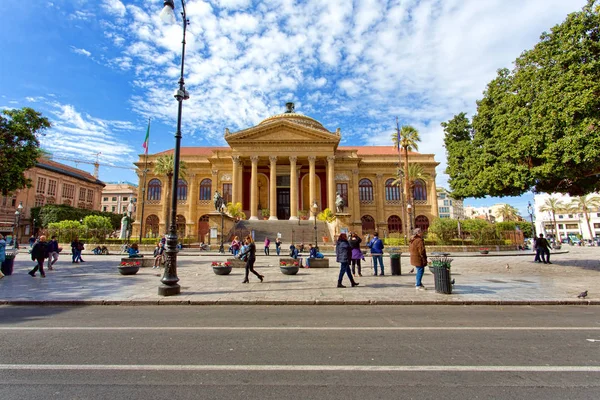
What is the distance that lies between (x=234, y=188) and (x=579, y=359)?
37.2 meters

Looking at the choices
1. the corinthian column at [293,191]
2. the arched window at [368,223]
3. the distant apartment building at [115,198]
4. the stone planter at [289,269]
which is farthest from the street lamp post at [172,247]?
the distant apartment building at [115,198]

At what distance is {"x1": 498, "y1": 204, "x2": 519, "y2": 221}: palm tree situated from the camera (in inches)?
3262

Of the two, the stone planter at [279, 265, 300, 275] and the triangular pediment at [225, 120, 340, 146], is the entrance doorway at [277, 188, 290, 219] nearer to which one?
the triangular pediment at [225, 120, 340, 146]

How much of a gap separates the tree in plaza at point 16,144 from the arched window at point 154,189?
27.2 metres

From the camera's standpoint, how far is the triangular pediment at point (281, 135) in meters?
39.5

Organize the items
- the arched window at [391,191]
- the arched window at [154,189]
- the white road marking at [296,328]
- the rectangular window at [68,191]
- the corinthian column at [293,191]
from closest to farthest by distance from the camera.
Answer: the white road marking at [296,328] → the corinthian column at [293,191] → the arched window at [391,191] → the arched window at [154,189] → the rectangular window at [68,191]

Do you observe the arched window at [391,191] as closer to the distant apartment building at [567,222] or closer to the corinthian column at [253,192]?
the corinthian column at [253,192]

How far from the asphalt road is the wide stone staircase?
76.0ft

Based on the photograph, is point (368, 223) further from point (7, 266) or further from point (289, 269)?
point (7, 266)

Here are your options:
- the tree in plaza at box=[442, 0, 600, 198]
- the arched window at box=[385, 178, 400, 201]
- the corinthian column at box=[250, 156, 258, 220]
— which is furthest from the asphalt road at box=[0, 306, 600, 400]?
the arched window at box=[385, 178, 400, 201]

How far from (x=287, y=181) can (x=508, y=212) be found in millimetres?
69524

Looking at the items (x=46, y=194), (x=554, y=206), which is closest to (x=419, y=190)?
(x=554, y=206)

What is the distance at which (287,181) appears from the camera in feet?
144

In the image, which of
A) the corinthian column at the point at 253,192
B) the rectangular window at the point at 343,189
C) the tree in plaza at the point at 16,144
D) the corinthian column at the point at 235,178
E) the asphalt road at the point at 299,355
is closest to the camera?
the asphalt road at the point at 299,355
